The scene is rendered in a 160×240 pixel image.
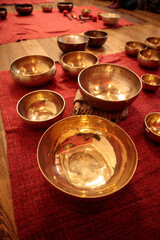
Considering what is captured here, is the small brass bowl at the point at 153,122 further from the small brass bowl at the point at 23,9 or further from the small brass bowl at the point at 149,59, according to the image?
the small brass bowl at the point at 23,9

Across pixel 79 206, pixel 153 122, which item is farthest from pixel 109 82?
pixel 79 206

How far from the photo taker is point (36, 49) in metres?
1.65

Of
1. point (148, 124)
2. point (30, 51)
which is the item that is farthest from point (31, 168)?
point (30, 51)

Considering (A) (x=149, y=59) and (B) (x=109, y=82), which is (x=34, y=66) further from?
(A) (x=149, y=59)

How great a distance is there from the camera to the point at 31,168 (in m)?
0.71

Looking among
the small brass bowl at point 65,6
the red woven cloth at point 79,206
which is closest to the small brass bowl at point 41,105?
the red woven cloth at point 79,206

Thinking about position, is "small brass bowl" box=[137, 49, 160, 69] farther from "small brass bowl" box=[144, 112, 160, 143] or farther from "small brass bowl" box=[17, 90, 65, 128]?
"small brass bowl" box=[17, 90, 65, 128]

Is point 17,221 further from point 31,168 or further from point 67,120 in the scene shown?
point 67,120

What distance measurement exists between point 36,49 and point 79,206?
152 cm

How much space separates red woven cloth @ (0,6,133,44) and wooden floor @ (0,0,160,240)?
0.19m

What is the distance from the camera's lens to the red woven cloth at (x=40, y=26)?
198 centimetres

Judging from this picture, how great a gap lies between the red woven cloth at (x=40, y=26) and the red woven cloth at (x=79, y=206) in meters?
1.57

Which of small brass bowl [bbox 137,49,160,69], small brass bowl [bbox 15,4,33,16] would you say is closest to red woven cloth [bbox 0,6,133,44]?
small brass bowl [bbox 15,4,33,16]

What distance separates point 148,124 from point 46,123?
1.76 ft
